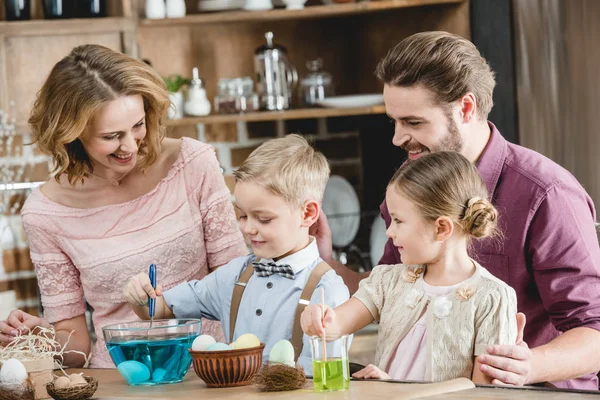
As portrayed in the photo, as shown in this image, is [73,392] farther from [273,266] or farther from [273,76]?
[273,76]

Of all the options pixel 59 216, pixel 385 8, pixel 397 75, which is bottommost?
pixel 59 216

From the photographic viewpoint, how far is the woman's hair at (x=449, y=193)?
1.91m

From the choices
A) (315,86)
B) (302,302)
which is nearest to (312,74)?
(315,86)

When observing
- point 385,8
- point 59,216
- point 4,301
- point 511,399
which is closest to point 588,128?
point 385,8

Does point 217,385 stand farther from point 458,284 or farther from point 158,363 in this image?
point 458,284

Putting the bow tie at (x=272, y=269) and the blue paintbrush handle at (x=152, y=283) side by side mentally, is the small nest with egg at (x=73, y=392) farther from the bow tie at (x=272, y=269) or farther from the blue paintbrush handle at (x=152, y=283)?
the bow tie at (x=272, y=269)

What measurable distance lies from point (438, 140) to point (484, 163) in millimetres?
117

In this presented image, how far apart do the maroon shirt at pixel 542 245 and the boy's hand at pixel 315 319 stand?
0.49 meters

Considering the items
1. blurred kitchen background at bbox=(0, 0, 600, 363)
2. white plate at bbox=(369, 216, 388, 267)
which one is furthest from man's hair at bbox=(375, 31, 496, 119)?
white plate at bbox=(369, 216, 388, 267)

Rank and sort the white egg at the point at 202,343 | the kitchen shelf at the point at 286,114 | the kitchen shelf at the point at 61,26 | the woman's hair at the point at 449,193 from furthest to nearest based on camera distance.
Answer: the kitchen shelf at the point at 286,114, the kitchen shelf at the point at 61,26, the woman's hair at the point at 449,193, the white egg at the point at 202,343

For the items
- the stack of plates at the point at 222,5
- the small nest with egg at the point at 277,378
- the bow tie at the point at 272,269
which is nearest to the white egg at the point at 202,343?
the small nest with egg at the point at 277,378

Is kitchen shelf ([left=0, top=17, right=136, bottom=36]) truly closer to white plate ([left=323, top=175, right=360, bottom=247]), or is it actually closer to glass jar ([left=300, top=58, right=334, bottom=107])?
glass jar ([left=300, top=58, right=334, bottom=107])

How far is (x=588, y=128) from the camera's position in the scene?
10.6 feet

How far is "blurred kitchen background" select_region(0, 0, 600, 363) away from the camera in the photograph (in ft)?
11.0
